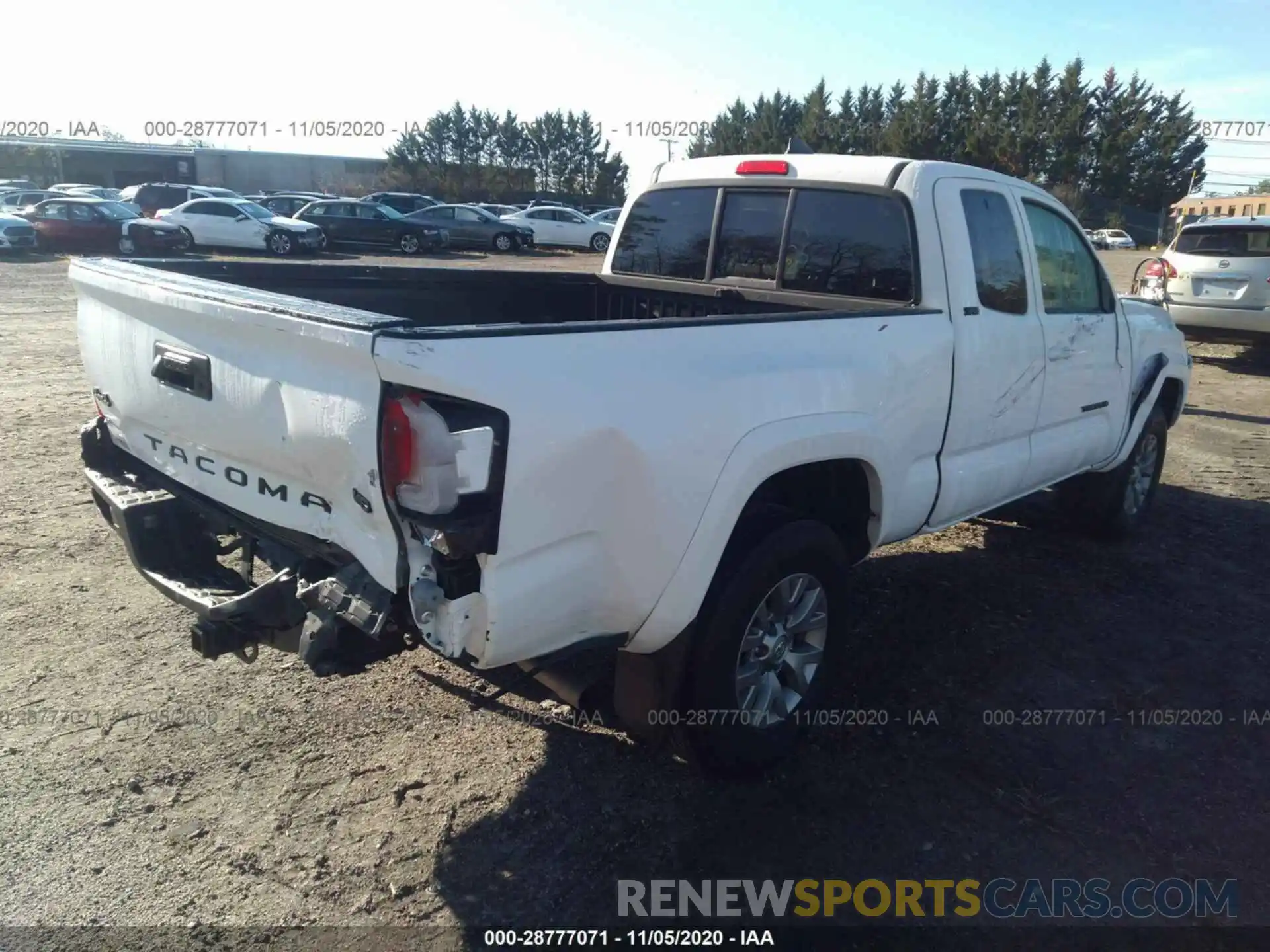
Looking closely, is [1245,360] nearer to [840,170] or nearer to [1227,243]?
[1227,243]

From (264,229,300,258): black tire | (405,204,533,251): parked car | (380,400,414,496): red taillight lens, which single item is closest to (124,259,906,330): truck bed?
(380,400,414,496): red taillight lens

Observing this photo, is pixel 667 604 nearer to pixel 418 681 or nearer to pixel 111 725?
pixel 418 681

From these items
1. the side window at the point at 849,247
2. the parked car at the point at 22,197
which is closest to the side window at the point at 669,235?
the side window at the point at 849,247

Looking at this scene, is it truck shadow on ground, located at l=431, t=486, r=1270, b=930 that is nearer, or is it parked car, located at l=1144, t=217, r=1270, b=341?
truck shadow on ground, located at l=431, t=486, r=1270, b=930

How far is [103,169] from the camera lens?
64.6 m

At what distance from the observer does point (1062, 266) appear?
15.5ft

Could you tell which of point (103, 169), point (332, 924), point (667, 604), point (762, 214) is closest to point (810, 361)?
point (667, 604)

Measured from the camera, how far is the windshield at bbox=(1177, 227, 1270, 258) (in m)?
11.5

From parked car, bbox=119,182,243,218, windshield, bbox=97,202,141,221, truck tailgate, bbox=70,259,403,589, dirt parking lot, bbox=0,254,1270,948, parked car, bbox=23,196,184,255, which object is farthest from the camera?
parked car, bbox=119,182,243,218

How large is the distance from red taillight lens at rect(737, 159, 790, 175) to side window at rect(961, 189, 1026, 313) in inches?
32.3

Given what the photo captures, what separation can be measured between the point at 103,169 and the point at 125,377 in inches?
2897

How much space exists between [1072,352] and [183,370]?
157 inches

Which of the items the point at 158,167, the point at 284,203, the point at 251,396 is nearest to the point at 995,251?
the point at 251,396

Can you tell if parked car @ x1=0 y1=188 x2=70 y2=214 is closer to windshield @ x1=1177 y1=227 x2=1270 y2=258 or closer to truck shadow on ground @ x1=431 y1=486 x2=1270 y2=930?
windshield @ x1=1177 y1=227 x2=1270 y2=258
